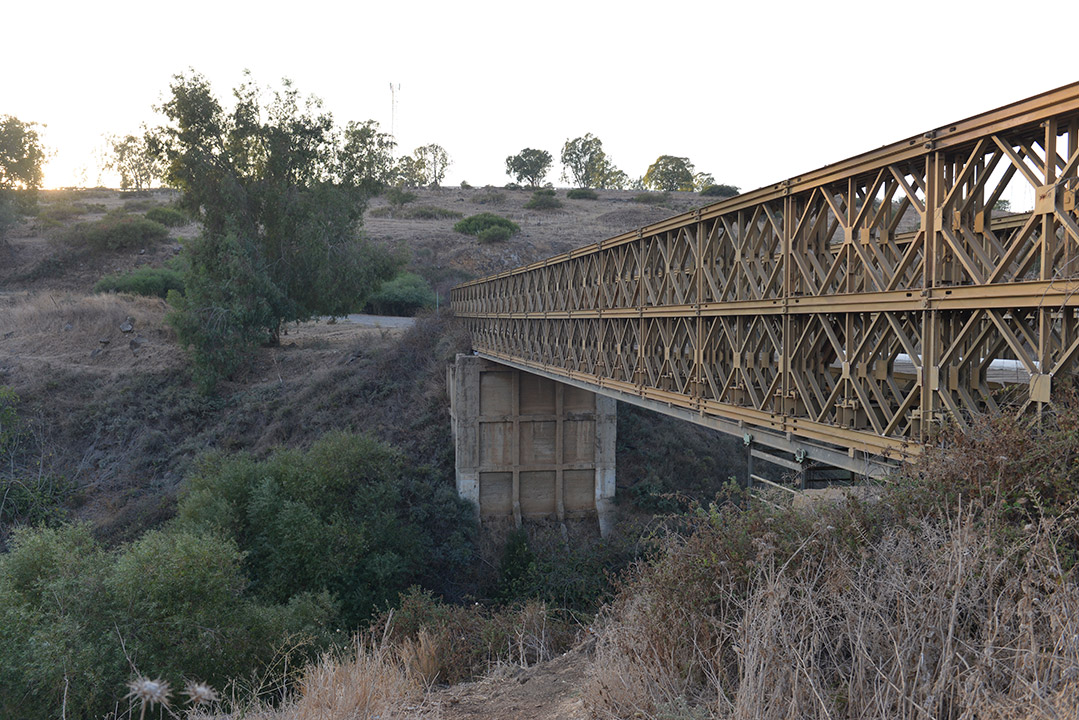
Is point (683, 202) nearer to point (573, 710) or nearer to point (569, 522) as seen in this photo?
point (569, 522)

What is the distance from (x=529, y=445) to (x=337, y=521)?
647 centimetres

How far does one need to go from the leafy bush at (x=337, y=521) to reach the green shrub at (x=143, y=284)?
2313cm

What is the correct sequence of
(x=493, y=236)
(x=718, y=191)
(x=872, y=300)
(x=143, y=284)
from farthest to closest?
(x=718, y=191)
(x=493, y=236)
(x=143, y=284)
(x=872, y=300)

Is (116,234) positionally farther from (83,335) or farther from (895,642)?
(895,642)

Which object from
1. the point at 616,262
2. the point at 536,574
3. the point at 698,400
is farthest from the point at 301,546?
the point at 698,400

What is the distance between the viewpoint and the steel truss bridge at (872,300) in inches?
200

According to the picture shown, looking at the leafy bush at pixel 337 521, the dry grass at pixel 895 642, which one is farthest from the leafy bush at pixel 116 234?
the dry grass at pixel 895 642

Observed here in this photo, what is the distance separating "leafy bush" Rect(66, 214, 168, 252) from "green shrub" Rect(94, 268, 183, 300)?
345 inches

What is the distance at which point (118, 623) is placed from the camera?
11.6 metres

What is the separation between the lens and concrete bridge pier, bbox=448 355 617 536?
22.5 m

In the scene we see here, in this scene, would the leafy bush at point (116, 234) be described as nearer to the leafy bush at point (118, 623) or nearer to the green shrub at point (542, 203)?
the green shrub at point (542, 203)

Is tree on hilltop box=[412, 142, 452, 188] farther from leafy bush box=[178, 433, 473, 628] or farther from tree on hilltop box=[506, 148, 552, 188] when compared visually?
leafy bush box=[178, 433, 473, 628]

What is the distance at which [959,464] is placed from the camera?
5066 millimetres

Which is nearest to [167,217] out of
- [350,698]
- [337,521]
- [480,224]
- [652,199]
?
[480,224]
